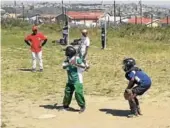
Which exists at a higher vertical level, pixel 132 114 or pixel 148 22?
pixel 132 114

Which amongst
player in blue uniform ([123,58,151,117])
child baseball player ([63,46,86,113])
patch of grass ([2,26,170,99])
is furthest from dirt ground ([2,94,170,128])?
patch of grass ([2,26,170,99])

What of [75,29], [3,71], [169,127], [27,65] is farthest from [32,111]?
[75,29]

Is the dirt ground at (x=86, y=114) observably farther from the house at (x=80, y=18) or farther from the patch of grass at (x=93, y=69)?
the house at (x=80, y=18)

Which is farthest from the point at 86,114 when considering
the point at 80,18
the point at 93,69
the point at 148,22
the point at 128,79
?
the point at 148,22

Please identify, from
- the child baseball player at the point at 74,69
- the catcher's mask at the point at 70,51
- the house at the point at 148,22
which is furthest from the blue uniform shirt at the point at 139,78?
the house at the point at 148,22

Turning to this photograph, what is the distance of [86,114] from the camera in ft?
33.9

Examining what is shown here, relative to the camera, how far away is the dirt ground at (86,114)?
31.3 feet

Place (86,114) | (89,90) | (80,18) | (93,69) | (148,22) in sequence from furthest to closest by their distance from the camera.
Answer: (148,22), (80,18), (93,69), (89,90), (86,114)

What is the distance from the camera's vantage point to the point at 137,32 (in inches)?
1374

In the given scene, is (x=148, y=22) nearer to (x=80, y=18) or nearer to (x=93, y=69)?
(x=80, y=18)

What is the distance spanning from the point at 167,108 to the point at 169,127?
1660 mm

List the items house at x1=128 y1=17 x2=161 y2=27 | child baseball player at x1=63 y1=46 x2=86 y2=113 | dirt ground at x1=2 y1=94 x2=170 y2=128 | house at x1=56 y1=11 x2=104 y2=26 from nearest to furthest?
dirt ground at x1=2 y1=94 x2=170 y2=128 → child baseball player at x1=63 y1=46 x2=86 y2=113 → house at x1=128 y1=17 x2=161 y2=27 → house at x1=56 y1=11 x2=104 y2=26

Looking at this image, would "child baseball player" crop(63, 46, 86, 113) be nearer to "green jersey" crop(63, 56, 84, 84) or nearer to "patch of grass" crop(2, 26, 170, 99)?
"green jersey" crop(63, 56, 84, 84)

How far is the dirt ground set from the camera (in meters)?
9.54
